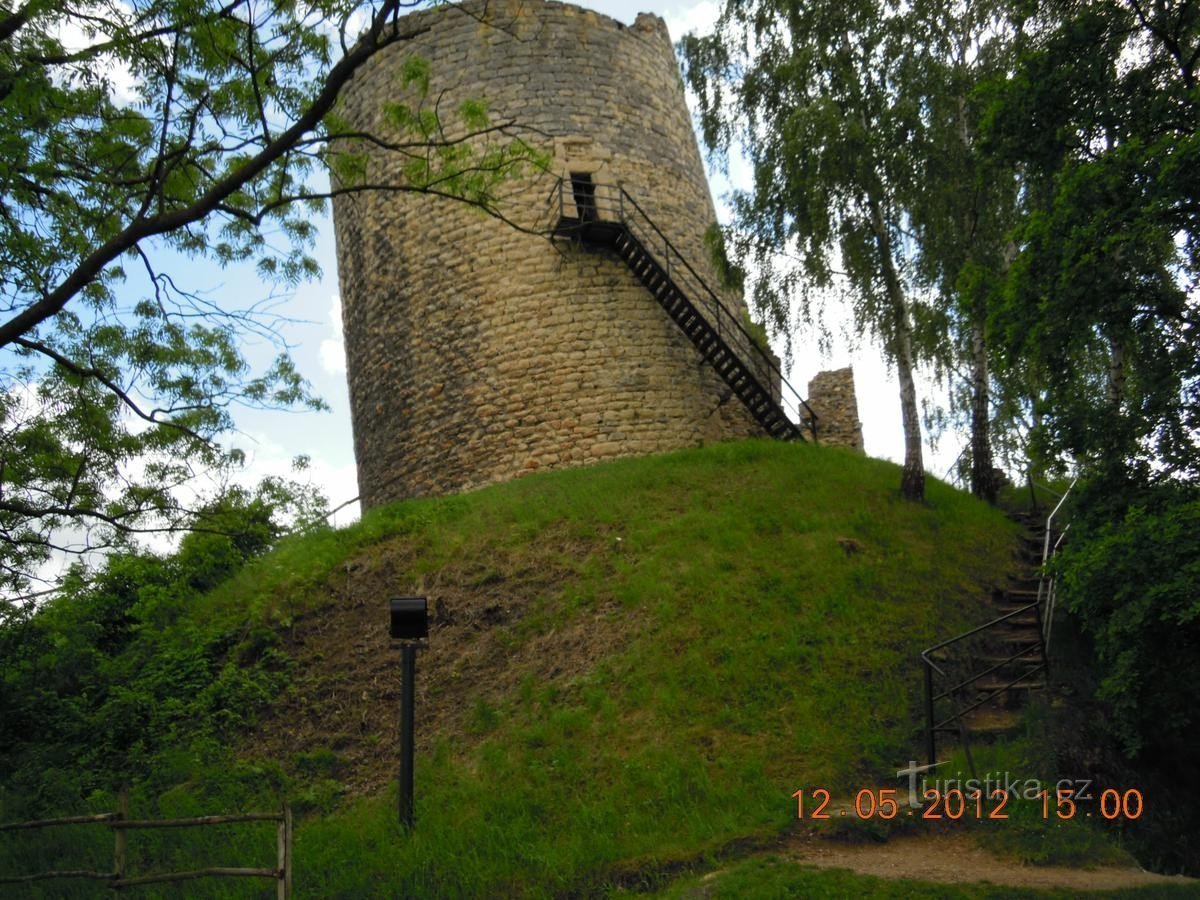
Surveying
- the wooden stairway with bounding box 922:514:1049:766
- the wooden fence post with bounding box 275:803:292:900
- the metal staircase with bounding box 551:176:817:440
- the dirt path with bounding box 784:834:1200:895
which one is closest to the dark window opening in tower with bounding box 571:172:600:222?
the metal staircase with bounding box 551:176:817:440

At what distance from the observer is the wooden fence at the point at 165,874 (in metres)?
6.17

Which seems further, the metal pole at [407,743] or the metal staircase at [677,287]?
the metal staircase at [677,287]

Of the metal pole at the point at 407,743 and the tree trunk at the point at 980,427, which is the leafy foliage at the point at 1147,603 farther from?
the tree trunk at the point at 980,427

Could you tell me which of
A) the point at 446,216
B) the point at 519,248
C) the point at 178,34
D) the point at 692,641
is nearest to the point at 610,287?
the point at 519,248

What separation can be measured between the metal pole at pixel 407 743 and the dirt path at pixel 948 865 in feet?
8.42

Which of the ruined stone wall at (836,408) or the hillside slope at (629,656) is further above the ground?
the ruined stone wall at (836,408)

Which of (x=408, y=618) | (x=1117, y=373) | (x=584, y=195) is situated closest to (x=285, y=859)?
(x=408, y=618)

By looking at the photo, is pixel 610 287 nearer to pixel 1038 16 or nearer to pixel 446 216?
pixel 446 216

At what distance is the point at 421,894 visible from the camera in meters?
6.65

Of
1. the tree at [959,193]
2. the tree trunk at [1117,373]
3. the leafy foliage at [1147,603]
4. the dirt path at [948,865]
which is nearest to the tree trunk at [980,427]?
the tree at [959,193]

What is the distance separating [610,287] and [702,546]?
566 cm

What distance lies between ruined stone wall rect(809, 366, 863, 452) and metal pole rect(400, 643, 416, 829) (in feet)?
32.7

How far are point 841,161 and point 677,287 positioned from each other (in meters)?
3.15

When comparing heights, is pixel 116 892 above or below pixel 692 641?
below
